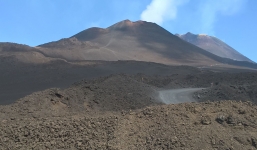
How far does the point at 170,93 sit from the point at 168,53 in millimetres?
66164

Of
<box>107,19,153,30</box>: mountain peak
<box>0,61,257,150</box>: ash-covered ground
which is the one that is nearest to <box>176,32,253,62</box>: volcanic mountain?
<box>107,19,153,30</box>: mountain peak

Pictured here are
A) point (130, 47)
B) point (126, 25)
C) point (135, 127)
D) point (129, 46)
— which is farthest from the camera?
point (126, 25)

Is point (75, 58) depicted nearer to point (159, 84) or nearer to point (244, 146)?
point (159, 84)

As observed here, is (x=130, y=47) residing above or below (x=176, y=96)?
above

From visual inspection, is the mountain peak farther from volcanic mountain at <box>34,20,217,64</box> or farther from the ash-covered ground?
the ash-covered ground

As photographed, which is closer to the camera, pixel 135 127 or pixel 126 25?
pixel 135 127

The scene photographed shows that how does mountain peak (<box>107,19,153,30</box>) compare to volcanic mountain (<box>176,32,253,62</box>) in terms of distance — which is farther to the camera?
volcanic mountain (<box>176,32,253,62</box>)

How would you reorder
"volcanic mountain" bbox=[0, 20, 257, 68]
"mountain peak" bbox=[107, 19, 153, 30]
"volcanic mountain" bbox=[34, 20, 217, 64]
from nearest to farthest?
"volcanic mountain" bbox=[0, 20, 257, 68]
"volcanic mountain" bbox=[34, 20, 217, 64]
"mountain peak" bbox=[107, 19, 153, 30]

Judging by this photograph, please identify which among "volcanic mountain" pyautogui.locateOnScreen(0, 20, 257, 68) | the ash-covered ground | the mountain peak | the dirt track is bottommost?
the dirt track

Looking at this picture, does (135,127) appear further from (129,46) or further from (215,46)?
(215,46)

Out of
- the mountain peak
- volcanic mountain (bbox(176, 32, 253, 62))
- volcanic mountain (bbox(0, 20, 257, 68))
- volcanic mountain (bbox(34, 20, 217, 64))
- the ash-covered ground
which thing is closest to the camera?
the ash-covered ground

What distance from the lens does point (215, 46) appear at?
175625 millimetres

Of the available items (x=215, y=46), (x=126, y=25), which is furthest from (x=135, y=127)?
(x=215, y=46)

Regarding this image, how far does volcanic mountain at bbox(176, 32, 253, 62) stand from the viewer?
162675mm
